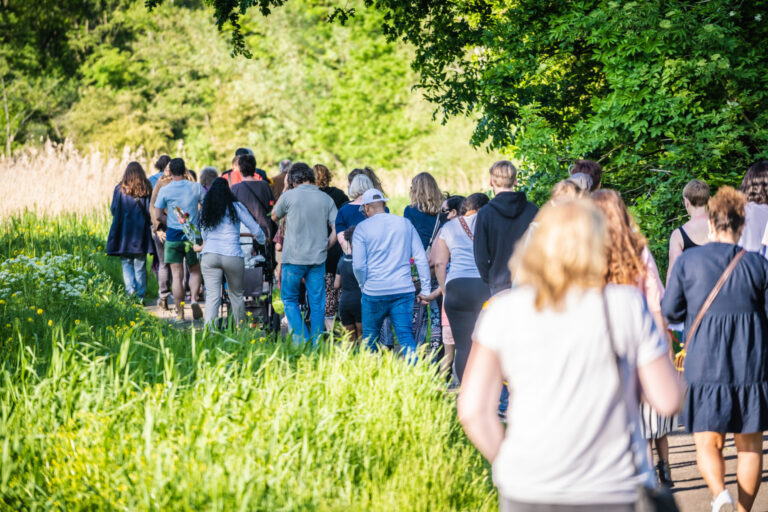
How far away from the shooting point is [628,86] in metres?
9.70

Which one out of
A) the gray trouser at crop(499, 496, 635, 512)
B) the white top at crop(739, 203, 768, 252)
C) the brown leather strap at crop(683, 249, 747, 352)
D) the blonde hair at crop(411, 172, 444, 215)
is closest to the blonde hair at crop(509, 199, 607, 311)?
the gray trouser at crop(499, 496, 635, 512)

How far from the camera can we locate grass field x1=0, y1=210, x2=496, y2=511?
4.35m

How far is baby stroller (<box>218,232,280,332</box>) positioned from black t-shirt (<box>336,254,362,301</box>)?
1.35m

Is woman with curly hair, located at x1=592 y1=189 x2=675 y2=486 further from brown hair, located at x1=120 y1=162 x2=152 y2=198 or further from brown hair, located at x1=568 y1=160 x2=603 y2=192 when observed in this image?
brown hair, located at x1=120 y1=162 x2=152 y2=198

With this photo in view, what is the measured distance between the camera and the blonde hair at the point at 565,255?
292 cm

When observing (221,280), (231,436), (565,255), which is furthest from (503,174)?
(565,255)

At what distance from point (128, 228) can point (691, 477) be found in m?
8.89

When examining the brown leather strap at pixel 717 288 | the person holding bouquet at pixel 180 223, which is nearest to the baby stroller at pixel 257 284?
the person holding bouquet at pixel 180 223

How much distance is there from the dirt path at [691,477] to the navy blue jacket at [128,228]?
8067 mm

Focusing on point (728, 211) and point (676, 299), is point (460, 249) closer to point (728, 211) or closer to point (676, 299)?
point (676, 299)

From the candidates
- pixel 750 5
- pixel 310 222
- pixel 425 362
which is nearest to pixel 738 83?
pixel 750 5

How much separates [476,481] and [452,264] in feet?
10.5

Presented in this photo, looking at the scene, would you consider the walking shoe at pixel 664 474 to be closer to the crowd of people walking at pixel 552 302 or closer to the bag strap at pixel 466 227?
the crowd of people walking at pixel 552 302

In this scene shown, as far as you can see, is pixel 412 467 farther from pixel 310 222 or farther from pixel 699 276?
pixel 310 222
